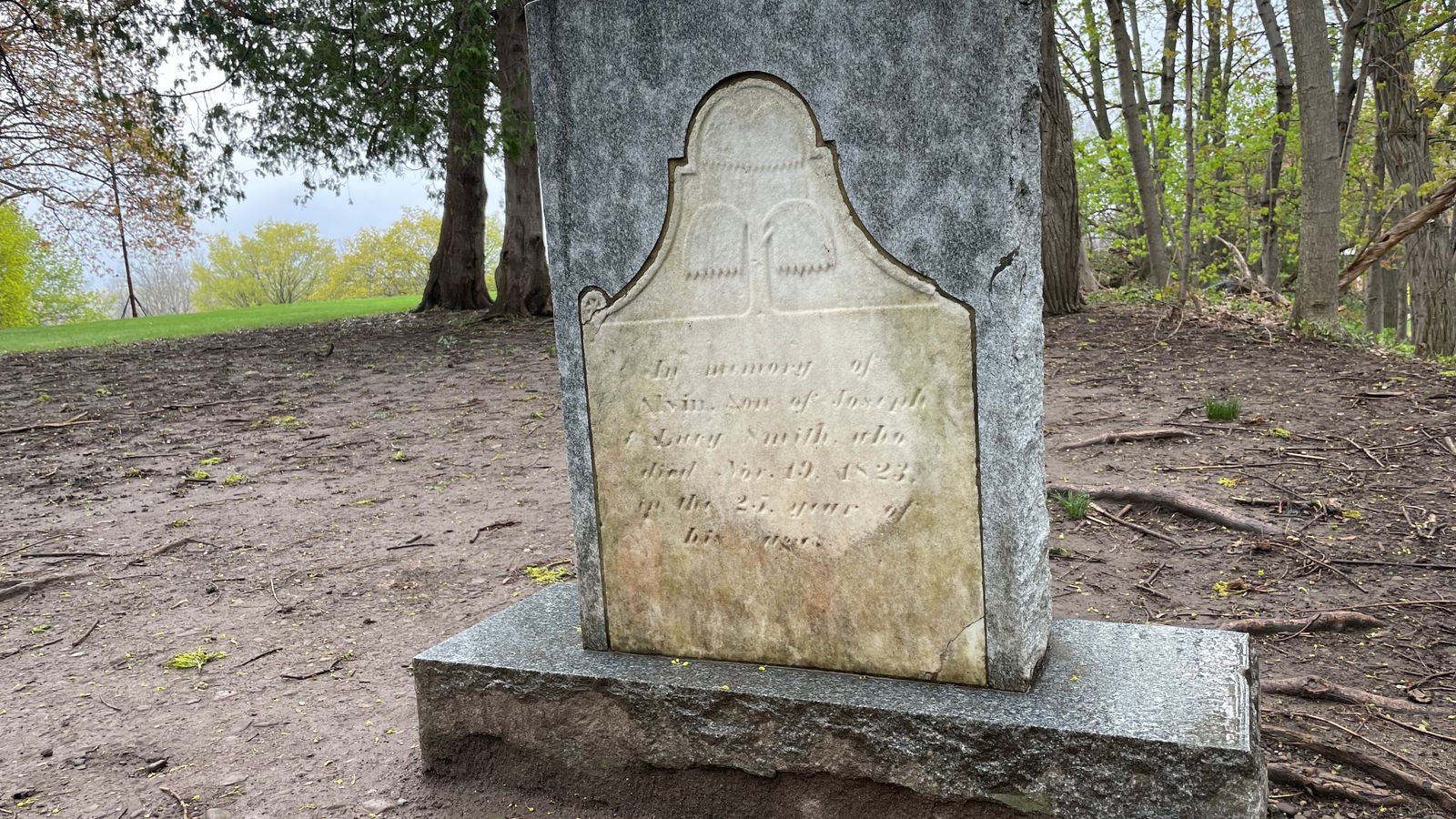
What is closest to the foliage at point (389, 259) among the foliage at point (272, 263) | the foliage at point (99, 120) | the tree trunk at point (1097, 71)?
the foliage at point (272, 263)

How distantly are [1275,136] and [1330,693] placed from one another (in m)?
18.8

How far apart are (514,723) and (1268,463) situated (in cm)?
500

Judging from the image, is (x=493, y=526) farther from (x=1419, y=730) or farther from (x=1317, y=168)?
(x=1317, y=168)

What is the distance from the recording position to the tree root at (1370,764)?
2.71 m

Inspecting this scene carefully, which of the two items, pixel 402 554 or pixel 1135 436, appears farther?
pixel 1135 436

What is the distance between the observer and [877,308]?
2.62 metres

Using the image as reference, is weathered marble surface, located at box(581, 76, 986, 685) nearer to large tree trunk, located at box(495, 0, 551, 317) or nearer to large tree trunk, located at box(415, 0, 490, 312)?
large tree trunk, located at box(495, 0, 551, 317)

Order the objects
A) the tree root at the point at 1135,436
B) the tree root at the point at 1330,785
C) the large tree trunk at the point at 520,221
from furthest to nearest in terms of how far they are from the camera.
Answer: the large tree trunk at the point at 520,221 → the tree root at the point at 1135,436 → the tree root at the point at 1330,785

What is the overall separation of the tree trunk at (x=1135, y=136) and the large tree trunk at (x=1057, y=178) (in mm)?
1134

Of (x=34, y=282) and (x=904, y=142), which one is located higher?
(x=34, y=282)

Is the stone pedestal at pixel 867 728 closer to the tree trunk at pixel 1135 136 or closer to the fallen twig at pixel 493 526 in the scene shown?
the fallen twig at pixel 493 526

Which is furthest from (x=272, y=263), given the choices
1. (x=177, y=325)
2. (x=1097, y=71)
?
(x=1097, y=71)

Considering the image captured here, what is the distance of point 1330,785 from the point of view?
2789 millimetres

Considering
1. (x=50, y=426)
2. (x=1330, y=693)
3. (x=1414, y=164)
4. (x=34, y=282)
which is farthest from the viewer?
(x=34, y=282)
